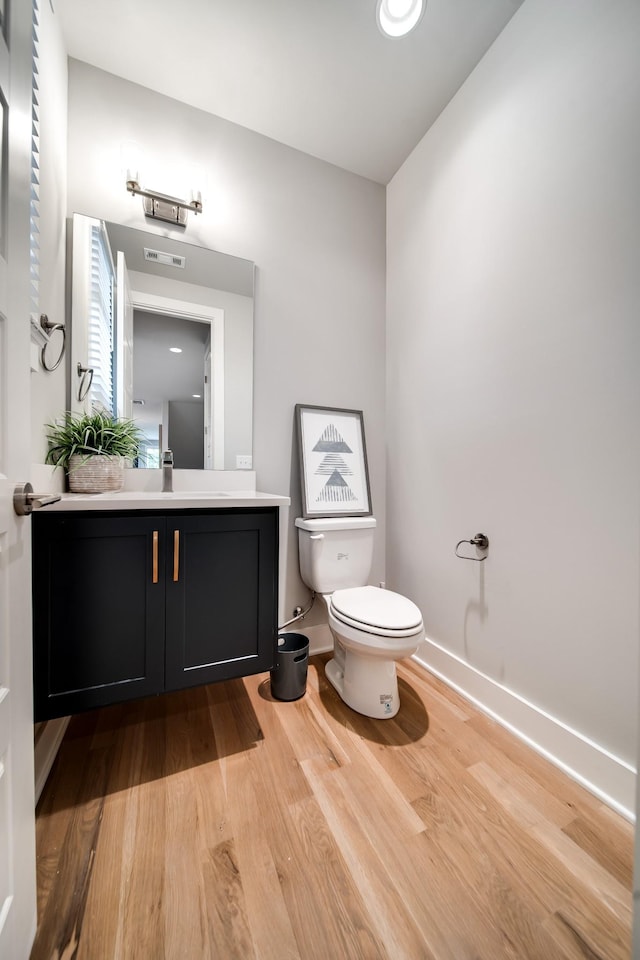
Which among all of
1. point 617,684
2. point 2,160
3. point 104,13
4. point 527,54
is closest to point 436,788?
point 617,684

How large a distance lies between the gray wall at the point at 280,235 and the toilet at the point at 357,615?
8.5 inches

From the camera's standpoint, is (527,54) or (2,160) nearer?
(2,160)

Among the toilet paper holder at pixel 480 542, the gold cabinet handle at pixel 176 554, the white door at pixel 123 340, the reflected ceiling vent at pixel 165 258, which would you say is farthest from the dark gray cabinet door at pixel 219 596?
the reflected ceiling vent at pixel 165 258

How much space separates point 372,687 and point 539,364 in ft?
4.60

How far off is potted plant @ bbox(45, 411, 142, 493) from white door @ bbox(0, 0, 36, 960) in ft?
2.11

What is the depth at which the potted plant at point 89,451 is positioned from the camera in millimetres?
1350

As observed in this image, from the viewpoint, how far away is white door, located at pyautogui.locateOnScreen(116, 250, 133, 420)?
5.27ft

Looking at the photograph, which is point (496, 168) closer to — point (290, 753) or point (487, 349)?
point (487, 349)

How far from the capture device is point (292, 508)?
6.53 ft

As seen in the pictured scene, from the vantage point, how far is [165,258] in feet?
5.53

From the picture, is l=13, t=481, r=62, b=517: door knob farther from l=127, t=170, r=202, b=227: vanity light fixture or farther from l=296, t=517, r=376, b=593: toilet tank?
l=127, t=170, r=202, b=227: vanity light fixture

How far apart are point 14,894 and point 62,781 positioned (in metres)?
0.61

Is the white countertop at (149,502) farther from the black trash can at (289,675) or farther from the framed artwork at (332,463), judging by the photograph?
the black trash can at (289,675)

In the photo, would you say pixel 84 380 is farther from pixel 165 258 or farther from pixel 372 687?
pixel 372 687
